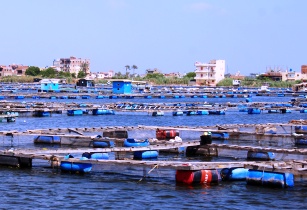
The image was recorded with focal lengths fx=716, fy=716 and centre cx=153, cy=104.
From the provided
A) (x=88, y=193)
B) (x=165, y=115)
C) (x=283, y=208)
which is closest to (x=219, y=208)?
(x=283, y=208)

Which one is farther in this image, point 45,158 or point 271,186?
point 45,158

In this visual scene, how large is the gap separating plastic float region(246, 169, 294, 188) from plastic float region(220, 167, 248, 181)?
81 centimetres

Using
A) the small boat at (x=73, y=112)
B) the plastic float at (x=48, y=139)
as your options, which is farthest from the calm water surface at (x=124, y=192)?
the small boat at (x=73, y=112)

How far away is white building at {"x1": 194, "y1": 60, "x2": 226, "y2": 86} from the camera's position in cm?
13449

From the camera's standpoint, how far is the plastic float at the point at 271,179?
845 inches

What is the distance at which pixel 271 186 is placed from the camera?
70.8 feet

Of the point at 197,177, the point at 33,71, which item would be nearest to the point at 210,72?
the point at 33,71

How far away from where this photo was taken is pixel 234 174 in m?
22.7

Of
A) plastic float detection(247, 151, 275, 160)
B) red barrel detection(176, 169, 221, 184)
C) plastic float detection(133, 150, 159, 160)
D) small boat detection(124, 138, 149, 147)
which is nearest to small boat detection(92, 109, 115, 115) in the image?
small boat detection(124, 138, 149, 147)

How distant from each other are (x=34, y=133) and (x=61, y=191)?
13011 millimetres

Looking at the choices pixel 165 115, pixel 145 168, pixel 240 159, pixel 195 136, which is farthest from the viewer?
pixel 165 115

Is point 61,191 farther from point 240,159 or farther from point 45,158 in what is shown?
point 240,159

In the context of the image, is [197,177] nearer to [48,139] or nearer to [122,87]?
[48,139]

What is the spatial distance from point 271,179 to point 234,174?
4.97ft
